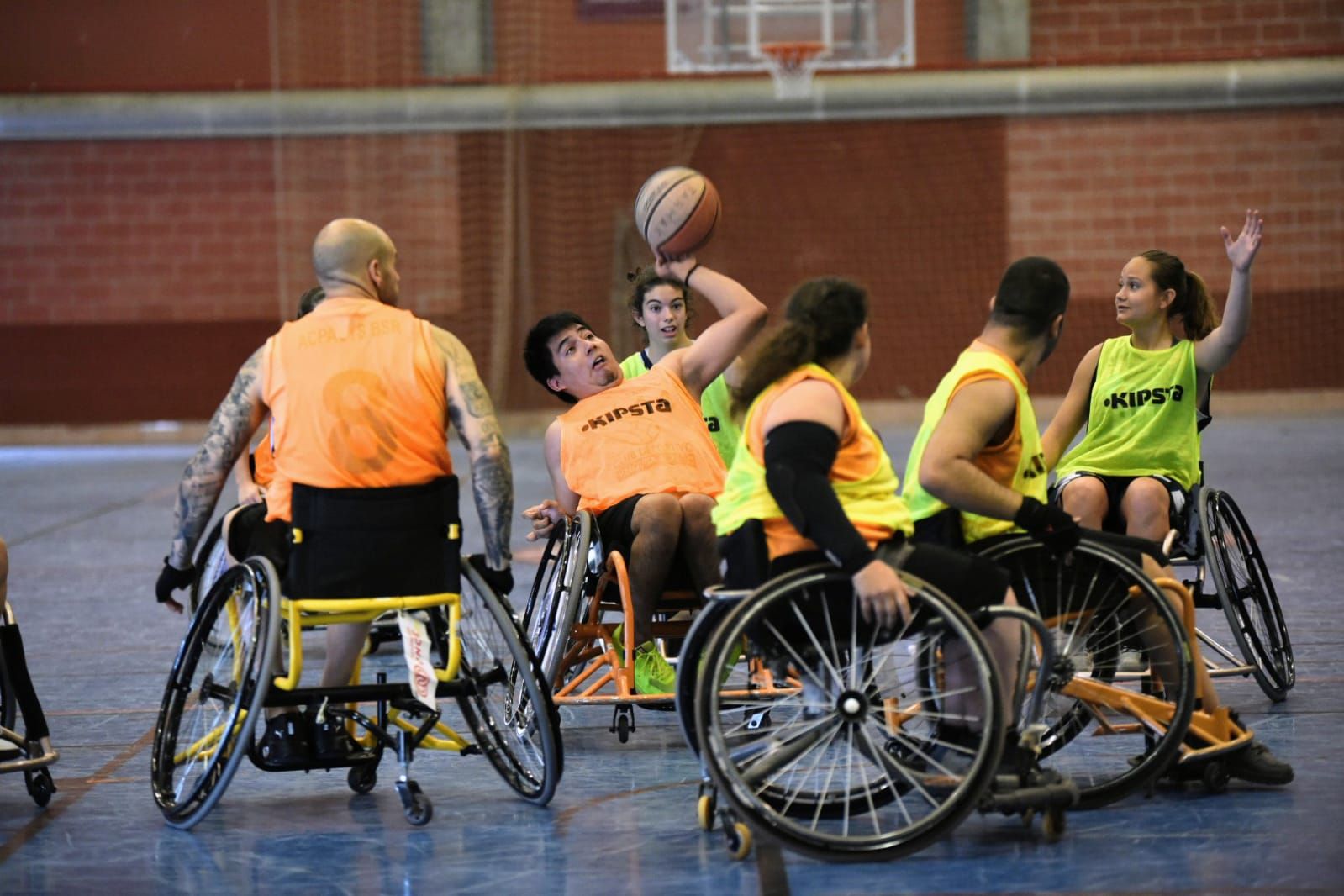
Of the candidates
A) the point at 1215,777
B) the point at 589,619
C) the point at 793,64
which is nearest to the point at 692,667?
the point at 589,619

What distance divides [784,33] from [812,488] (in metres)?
12.0

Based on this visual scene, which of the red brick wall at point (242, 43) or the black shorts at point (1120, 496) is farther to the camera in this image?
the red brick wall at point (242, 43)

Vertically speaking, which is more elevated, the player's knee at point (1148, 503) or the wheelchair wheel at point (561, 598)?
the player's knee at point (1148, 503)

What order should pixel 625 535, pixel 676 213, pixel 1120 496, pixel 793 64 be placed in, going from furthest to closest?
pixel 793 64 < pixel 1120 496 < pixel 625 535 < pixel 676 213

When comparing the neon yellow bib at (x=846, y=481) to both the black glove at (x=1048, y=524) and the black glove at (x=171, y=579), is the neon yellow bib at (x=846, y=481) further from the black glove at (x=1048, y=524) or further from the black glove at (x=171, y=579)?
the black glove at (x=171, y=579)

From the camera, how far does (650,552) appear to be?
4441 millimetres

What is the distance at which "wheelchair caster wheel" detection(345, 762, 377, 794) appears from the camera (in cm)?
394

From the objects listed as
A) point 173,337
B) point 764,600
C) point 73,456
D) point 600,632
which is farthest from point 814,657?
point 173,337

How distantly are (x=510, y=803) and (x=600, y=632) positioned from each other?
66cm

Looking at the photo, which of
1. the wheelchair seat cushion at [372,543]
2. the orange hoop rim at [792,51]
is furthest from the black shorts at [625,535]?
the orange hoop rim at [792,51]

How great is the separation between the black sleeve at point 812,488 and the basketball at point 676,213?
111 cm

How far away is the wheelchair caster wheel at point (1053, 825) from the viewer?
3414 mm

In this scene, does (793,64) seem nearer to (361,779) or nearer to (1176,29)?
(1176,29)

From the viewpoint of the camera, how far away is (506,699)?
4.43m
